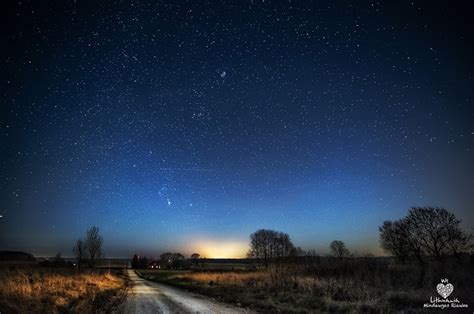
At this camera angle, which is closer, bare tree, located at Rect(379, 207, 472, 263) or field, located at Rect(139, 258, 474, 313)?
field, located at Rect(139, 258, 474, 313)

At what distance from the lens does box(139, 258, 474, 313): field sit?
14.6 m

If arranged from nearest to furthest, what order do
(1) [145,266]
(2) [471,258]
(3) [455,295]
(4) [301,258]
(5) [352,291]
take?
1. (3) [455,295]
2. (5) [352,291]
3. (2) [471,258]
4. (4) [301,258]
5. (1) [145,266]

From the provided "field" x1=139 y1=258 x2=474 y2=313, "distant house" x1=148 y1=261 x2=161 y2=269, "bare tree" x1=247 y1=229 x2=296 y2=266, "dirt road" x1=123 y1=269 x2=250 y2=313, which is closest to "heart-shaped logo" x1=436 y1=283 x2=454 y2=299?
"field" x1=139 y1=258 x2=474 y2=313

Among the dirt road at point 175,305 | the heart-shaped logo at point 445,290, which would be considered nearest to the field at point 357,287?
the heart-shaped logo at point 445,290

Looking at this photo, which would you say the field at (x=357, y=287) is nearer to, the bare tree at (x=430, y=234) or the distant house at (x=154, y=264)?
the bare tree at (x=430, y=234)

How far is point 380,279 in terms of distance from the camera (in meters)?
20.5

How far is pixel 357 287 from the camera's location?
18281 millimetres

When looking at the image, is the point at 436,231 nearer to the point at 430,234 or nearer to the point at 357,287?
the point at 430,234

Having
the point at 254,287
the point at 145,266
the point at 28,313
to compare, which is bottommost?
the point at 145,266

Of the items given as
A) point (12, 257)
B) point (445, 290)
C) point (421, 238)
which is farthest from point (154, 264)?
point (445, 290)

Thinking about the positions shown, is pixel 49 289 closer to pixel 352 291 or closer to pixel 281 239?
pixel 352 291

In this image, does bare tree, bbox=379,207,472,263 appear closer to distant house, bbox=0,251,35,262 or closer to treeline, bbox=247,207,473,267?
treeline, bbox=247,207,473,267

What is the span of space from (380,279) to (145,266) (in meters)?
165

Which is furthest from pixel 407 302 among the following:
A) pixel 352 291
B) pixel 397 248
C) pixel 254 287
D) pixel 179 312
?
pixel 397 248
